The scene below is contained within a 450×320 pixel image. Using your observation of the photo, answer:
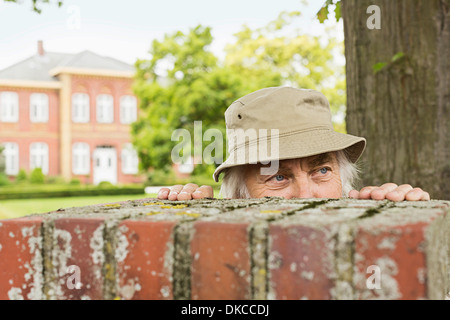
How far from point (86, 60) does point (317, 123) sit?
37.4 meters

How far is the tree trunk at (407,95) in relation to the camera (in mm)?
2965

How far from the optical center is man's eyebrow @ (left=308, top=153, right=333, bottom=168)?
2.38 metres

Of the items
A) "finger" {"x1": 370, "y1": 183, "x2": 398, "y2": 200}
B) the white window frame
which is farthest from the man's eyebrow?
the white window frame

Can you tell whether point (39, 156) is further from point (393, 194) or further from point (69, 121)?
point (393, 194)

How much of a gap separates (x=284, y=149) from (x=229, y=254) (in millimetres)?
1255

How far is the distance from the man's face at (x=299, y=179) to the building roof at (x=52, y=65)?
1389 inches

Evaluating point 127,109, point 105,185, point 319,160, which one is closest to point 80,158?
point 127,109

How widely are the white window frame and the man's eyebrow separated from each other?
35451mm

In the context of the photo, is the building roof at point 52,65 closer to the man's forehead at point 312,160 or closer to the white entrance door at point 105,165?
the white entrance door at point 105,165

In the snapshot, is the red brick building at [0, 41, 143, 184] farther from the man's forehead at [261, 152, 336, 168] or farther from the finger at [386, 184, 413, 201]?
the finger at [386, 184, 413, 201]

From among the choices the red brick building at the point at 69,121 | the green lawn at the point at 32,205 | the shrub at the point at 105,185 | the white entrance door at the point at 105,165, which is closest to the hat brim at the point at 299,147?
the green lawn at the point at 32,205

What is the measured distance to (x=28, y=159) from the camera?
35406mm
